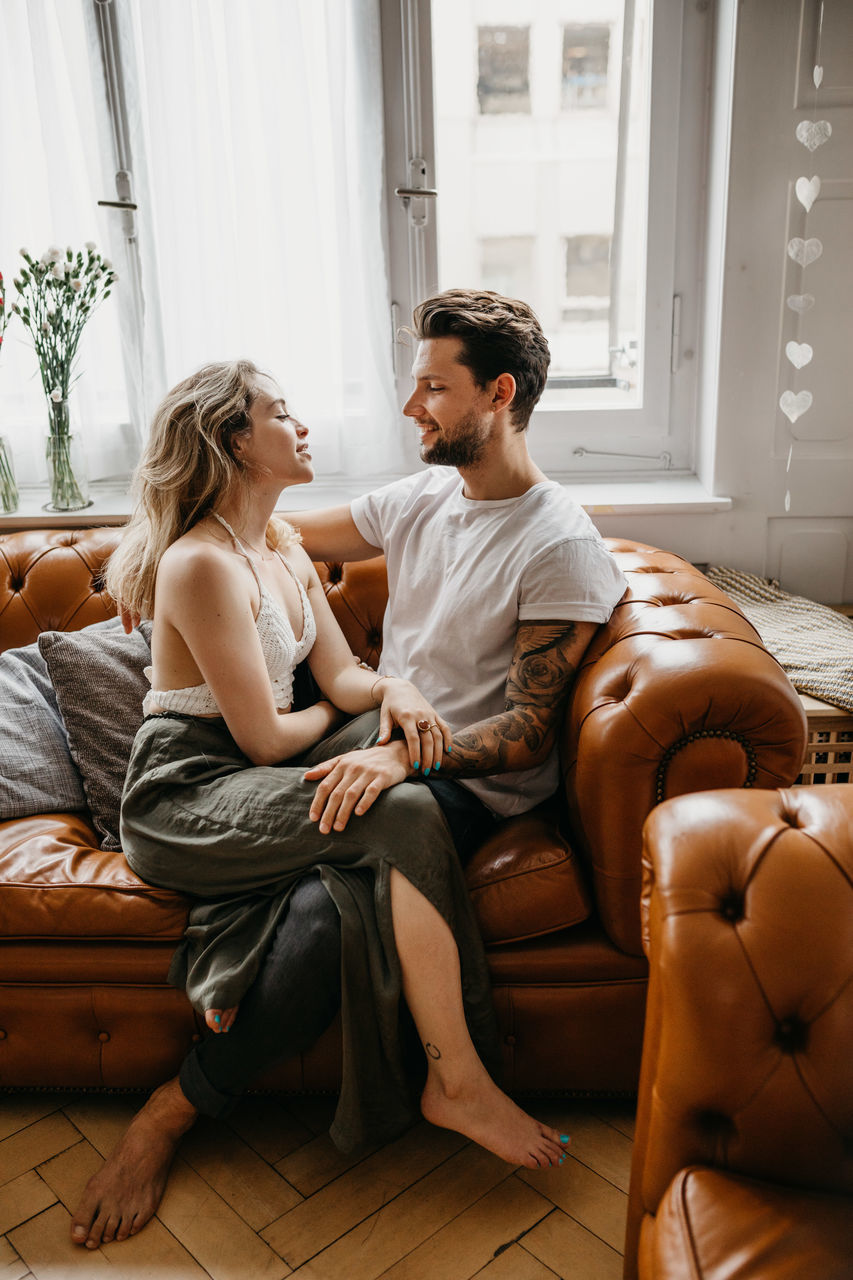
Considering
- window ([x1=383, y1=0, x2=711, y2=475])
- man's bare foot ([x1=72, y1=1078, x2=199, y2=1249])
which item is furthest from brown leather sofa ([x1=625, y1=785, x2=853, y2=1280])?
window ([x1=383, y1=0, x2=711, y2=475])

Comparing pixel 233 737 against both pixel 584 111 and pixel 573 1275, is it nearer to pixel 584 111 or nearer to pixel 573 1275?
pixel 573 1275

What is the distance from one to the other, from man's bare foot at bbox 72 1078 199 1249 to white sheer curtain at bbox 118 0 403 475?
1.49 metres

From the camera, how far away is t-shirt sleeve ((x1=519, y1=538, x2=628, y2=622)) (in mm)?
1629

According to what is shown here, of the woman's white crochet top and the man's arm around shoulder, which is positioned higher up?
the man's arm around shoulder

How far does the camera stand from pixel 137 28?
222 cm

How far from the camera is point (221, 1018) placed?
1.45m

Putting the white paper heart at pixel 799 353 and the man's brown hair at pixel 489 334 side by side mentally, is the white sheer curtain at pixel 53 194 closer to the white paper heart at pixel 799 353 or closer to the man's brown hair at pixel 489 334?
the man's brown hair at pixel 489 334

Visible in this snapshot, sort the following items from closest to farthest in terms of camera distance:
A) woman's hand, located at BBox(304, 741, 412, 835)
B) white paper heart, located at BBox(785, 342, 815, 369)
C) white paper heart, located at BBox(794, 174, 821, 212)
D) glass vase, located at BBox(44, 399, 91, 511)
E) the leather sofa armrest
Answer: the leather sofa armrest
woman's hand, located at BBox(304, 741, 412, 835)
white paper heart, located at BBox(794, 174, 821, 212)
white paper heart, located at BBox(785, 342, 815, 369)
glass vase, located at BBox(44, 399, 91, 511)

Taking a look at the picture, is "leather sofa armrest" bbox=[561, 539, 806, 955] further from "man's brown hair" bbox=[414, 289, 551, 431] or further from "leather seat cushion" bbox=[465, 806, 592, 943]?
"man's brown hair" bbox=[414, 289, 551, 431]

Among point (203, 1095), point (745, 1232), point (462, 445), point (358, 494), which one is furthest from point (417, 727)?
point (358, 494)

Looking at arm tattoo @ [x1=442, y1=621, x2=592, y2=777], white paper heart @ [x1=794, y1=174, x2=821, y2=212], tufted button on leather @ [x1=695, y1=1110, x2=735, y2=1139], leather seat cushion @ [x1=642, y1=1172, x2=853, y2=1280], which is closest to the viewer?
leather seat cushion @ [x1=642, y1=1172, x2=853, y2=1280]

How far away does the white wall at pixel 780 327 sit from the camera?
6.64 ft

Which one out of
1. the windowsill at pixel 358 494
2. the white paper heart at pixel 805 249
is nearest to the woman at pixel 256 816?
the windowsill at pixel 358 494

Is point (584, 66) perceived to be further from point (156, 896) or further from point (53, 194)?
point (156, 896)
